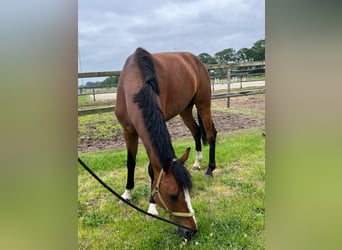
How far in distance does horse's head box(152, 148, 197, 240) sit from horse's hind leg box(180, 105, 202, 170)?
36.2 inches

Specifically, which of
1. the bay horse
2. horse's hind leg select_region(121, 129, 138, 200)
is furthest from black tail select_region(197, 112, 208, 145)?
horse's hind leg select_region(121, 129, 138, 200)

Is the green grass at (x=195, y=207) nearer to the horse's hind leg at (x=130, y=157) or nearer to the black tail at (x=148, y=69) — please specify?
the horse's hind leg at (x=130, y=157)

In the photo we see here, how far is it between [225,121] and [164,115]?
553 mm

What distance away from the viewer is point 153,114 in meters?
1.38

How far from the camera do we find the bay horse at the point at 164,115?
51.1 inches

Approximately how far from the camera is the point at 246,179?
1.71m

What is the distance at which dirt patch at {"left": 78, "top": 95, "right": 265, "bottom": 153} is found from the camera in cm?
132

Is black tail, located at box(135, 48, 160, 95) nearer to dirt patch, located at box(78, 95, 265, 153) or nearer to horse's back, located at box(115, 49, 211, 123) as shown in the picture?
horse's back, located at box(115, 49, 211, 123)

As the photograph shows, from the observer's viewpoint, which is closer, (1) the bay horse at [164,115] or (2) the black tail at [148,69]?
(1) the bay horse at [164,115]

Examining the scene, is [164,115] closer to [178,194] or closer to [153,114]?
[153,114]

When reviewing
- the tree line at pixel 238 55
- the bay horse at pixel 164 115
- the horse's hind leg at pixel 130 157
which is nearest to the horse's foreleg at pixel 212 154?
the bay horse at pixel 164 115
